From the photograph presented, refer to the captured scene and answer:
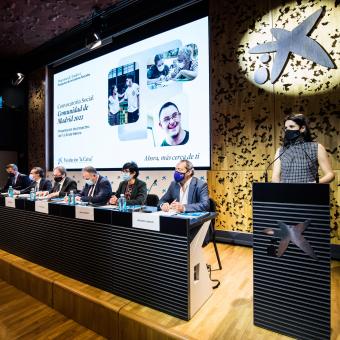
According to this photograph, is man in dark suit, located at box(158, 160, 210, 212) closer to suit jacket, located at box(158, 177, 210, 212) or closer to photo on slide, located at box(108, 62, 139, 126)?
suit jacket, located at box(158, 177, 210, 212)

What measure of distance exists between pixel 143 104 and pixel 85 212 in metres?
2.74

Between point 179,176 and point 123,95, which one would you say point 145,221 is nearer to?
point 179,176

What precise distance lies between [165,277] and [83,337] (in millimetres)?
826

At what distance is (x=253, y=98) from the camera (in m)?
3.71

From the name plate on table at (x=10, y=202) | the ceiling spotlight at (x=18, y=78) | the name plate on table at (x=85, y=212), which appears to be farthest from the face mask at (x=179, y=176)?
the ceiling spotlight at (x=18, y=78)

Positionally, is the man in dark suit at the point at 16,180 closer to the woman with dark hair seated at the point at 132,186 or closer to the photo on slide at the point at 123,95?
the photo on slide at the point at 123,95

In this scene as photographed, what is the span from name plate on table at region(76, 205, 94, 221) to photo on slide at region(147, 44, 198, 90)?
264 cm

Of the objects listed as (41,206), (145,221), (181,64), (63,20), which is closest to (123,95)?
(181,64)

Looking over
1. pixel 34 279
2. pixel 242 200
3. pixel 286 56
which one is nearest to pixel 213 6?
pixel 286 56

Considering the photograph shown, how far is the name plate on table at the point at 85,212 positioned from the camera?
2.36 metres

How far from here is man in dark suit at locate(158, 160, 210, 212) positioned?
8.27ft

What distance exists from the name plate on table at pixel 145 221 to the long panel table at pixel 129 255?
0.12ft

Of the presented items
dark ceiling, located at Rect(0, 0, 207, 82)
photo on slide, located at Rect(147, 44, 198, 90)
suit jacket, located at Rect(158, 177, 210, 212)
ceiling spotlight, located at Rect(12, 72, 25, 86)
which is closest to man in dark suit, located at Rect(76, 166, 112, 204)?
suit jacket, located at Rect(158, 177, 210, 212)

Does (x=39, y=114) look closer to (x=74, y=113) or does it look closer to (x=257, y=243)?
(x=74, y=113)
